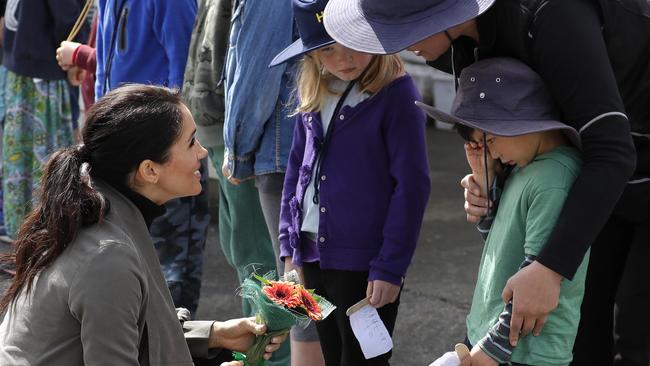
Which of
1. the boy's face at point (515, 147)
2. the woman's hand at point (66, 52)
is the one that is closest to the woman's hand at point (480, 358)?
the boy's face at point (515, 147)

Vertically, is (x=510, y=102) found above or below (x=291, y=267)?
above

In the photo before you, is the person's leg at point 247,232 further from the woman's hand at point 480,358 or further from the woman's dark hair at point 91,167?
the woman's hand at point 480,358

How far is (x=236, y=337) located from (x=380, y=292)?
0.54 meters

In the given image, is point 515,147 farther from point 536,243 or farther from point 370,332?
point 370,332

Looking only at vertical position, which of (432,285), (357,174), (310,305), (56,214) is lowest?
(432,285)

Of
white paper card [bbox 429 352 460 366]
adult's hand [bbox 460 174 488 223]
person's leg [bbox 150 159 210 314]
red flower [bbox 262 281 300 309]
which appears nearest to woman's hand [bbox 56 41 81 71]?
person's leg [bbox 150 159 210 314]

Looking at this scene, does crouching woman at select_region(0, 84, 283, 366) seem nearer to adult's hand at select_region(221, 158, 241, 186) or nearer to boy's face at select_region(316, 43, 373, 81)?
boy's face at select_region(316, 43, 373, 81)

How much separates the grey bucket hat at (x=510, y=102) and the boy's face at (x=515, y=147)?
8cm

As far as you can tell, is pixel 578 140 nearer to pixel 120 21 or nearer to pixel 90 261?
pixel 90 261

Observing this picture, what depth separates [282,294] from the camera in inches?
111

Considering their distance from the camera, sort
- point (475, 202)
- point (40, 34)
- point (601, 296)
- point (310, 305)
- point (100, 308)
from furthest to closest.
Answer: point (40, 34)
point (601, 296)
point (310, 305)
point (475, 202)
point (100, 308)

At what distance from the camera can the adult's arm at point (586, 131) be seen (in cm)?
235

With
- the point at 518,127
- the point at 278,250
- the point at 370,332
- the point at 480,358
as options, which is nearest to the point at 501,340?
the point at 480,358

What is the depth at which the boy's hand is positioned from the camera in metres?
2.51
